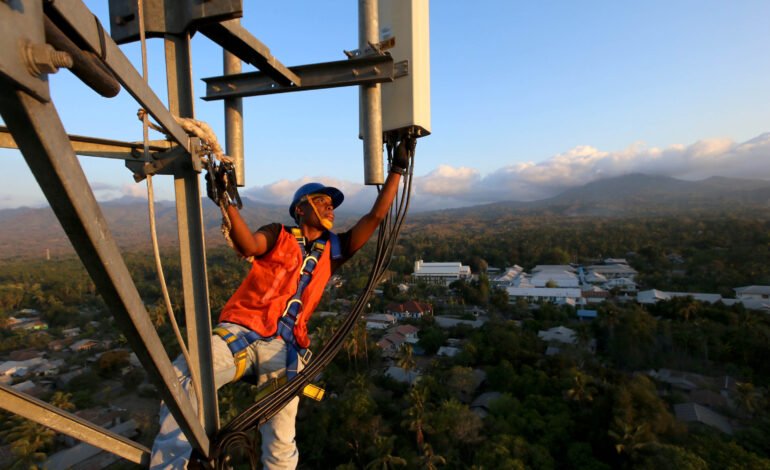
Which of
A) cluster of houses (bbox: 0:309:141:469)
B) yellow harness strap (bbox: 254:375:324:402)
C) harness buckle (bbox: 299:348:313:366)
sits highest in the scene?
harness buckle (bbox: 299:348:313:366)

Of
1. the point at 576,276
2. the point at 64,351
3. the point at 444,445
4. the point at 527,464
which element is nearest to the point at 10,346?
the point at 64,351

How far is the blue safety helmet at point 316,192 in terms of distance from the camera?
2715mm

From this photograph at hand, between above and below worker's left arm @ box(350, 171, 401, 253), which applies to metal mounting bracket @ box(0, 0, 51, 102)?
above

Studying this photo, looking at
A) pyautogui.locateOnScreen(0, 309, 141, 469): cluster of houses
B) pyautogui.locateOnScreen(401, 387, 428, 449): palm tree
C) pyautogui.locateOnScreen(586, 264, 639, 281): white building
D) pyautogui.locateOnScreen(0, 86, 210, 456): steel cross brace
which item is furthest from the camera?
pyautogui.locateOnScreen(586, 264, 639, 281): white building

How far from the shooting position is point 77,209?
3.24 feet

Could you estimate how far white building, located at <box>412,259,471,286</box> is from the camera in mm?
44072

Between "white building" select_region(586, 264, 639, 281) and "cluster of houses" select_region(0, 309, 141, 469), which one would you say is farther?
"white building" select_region(586, 264, 639, 281)

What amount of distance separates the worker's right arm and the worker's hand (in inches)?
37.2

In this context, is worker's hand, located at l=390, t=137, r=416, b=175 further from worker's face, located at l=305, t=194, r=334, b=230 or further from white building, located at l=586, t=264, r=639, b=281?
white building, located at l=586, t=264, r=639, b=281

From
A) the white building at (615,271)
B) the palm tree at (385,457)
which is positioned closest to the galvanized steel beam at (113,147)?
the palm tree at (385,457)

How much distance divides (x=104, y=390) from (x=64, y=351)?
964 cm

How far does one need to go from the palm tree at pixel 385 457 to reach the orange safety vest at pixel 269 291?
1079cm

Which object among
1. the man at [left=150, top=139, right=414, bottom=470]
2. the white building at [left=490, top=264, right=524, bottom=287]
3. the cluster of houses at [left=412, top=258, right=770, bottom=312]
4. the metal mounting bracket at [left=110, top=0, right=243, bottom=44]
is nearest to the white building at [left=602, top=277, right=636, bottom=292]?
the cluster of houses at [left=412, top=258, right=770, bottom=312]

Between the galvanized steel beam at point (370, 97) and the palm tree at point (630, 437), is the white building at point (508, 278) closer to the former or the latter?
the palm tree at point (630, 437)
